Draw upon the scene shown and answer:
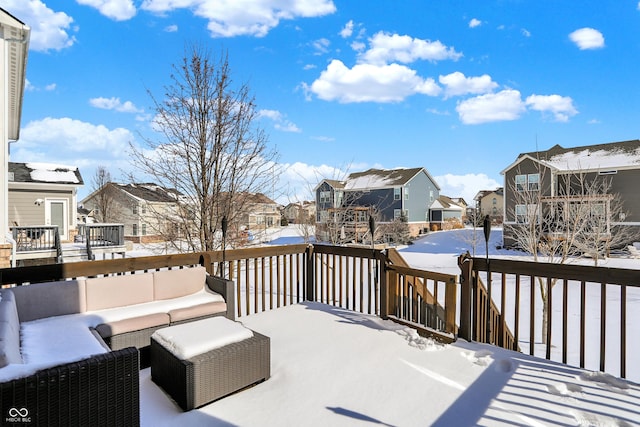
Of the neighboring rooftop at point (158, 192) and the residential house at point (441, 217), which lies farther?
the residential house at point (441, 217)

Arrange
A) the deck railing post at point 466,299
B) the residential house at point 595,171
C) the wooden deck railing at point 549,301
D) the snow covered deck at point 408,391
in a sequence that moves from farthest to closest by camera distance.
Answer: the residential house at point 595,171, the deck railing post at point 466,299, the wooden deck railing at point 549,301, the snow covered deck at point 408,391

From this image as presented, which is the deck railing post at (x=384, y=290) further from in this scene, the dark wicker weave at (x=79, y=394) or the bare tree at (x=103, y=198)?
the bare tree at (x=103, y=198)

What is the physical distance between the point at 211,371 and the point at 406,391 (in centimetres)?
149

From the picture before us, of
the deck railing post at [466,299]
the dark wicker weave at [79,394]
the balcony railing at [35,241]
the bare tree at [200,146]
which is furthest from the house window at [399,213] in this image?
the dark wicker weave at [79,394]

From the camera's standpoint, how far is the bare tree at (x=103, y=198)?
2252 centimetres

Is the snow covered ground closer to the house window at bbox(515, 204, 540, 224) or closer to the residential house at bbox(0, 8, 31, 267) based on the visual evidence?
the residential house at bbox(0, 8, 31, 267)

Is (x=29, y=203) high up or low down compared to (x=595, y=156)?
down

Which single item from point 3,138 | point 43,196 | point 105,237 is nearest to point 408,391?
point 3,138

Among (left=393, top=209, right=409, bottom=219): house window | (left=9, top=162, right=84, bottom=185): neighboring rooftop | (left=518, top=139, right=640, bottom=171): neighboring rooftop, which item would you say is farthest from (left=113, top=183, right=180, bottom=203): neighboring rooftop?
(left=393, top=209, right=409, bottom=219): house window

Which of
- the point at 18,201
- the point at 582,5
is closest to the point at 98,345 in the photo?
the point at 582,5

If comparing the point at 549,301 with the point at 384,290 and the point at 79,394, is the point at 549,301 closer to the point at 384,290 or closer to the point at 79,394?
the point at 384,290

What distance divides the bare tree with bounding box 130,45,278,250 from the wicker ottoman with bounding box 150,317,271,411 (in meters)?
4.40

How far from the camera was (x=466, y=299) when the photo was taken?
12.1 feet

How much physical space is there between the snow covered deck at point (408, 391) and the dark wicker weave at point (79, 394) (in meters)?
0.55
